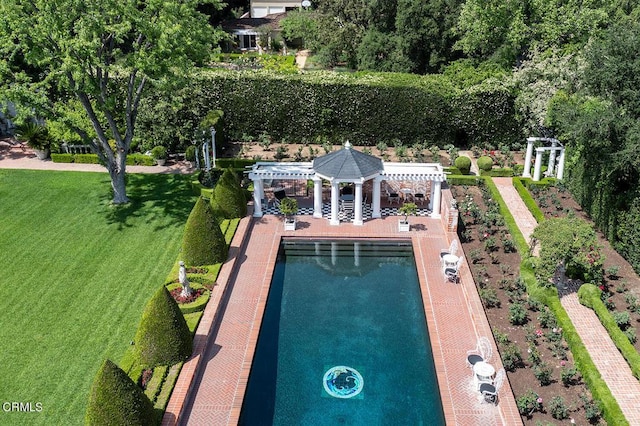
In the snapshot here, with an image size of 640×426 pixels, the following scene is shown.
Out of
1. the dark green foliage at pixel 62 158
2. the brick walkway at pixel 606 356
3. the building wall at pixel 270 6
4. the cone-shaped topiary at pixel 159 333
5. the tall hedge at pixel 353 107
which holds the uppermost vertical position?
the building wall at pixel 270 6

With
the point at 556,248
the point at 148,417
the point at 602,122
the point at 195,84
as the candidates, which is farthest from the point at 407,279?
the point at 195,84

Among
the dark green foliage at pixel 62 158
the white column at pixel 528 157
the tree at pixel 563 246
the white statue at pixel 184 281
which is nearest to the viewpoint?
the white statue at pixel 184 281

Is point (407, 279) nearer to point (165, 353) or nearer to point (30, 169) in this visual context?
point (165, 353)

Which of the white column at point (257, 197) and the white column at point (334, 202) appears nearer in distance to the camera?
the white column at point (334, 202)

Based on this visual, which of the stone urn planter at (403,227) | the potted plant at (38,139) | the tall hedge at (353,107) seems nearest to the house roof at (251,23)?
the tall hedge at (353,107)

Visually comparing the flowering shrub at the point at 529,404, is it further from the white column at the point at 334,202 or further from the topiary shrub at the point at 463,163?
the topiary shrub at the point at 463,163

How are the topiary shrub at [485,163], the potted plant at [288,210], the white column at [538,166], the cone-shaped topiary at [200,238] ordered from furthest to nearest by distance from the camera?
1. the topiary shrub at [485,163]
2. the white column at [538,166]
3. the potted plant at [288,210]
4. the cone-shaped topiary at [200,238]

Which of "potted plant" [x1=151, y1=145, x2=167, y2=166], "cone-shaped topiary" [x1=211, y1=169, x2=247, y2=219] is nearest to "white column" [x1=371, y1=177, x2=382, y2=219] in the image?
"cone-shaped topiary" [x1=211, y1=169, x2=247, y2=219]

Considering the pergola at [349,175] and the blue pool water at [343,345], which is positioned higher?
the pergola at [349,175]
